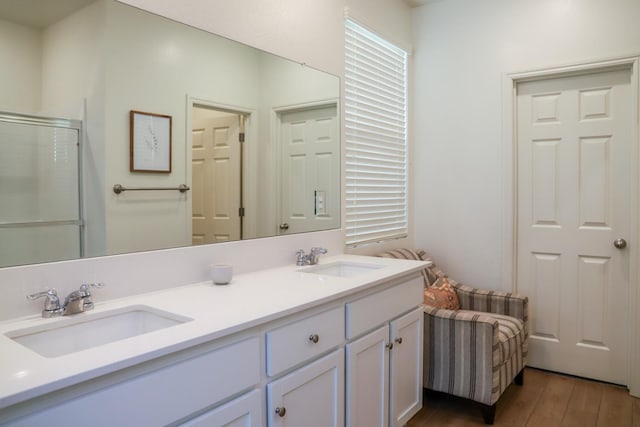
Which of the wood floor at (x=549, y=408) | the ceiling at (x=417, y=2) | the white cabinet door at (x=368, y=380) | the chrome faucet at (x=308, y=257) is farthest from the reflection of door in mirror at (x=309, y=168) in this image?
the ceiling at (x=417, y=2)

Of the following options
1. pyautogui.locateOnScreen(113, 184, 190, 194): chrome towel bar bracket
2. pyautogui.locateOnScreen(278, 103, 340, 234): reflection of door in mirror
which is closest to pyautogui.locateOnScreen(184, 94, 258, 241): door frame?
pyautogui.locateOnScreen(278, 103, 340, 234): reflection of door in mirror

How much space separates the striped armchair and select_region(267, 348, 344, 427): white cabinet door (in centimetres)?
97

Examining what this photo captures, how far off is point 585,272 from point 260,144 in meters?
2.29

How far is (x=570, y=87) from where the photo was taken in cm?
300

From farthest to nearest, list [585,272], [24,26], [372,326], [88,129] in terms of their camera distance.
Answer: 1. [585,272]
2. [372,326]
3. [88,129]
4. [24,26]

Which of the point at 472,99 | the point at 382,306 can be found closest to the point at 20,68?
the point at 382,306

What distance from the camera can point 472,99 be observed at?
10.8ft

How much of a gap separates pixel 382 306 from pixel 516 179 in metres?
1.76

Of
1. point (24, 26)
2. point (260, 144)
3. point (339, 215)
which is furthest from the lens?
point (339, 215)

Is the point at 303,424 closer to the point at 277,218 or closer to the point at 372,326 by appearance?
the point at 372,326

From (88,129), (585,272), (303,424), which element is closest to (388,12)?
(585,272)

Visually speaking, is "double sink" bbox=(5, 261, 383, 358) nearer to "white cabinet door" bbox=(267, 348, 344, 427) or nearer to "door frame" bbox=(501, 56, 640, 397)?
"white cabinet door" bbox=(267, 348, 344, 427)

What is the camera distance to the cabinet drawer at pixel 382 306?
1783 millimetres

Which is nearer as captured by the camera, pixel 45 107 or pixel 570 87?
pixel 45 107
